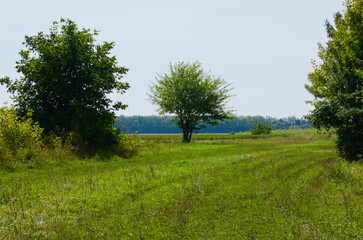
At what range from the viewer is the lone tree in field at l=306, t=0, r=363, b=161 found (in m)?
15.4

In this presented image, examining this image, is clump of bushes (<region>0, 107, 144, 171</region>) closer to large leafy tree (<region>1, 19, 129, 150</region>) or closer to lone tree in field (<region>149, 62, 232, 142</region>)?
large leafy tree (<region>1, 19, 129, 150</region>)

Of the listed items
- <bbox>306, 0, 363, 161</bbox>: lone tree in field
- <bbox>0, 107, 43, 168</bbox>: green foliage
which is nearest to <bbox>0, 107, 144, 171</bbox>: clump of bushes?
<bbox>0, 107, 43, 168</bbox>: green foliage

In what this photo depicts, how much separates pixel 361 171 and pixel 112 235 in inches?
431

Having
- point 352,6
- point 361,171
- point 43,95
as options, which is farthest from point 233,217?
point 352,6

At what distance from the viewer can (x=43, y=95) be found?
2198cm

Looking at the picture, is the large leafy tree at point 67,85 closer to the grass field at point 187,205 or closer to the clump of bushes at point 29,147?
the clump of bushes at point 29,147

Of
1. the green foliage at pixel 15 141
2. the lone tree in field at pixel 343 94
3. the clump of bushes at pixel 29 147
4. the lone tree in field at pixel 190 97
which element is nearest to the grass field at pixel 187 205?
the clump of bushes at pixel 29 147

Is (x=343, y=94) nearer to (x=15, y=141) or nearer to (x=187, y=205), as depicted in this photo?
(x=187, y=205)

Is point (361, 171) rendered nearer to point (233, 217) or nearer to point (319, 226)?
point (319, 226)

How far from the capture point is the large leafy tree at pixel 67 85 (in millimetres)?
21453

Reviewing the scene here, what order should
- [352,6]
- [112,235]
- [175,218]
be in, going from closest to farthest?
[112,235], [175,218], [352,6]

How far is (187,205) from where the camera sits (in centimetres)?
823

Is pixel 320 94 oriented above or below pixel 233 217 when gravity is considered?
above

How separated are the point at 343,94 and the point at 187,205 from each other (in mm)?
12469
